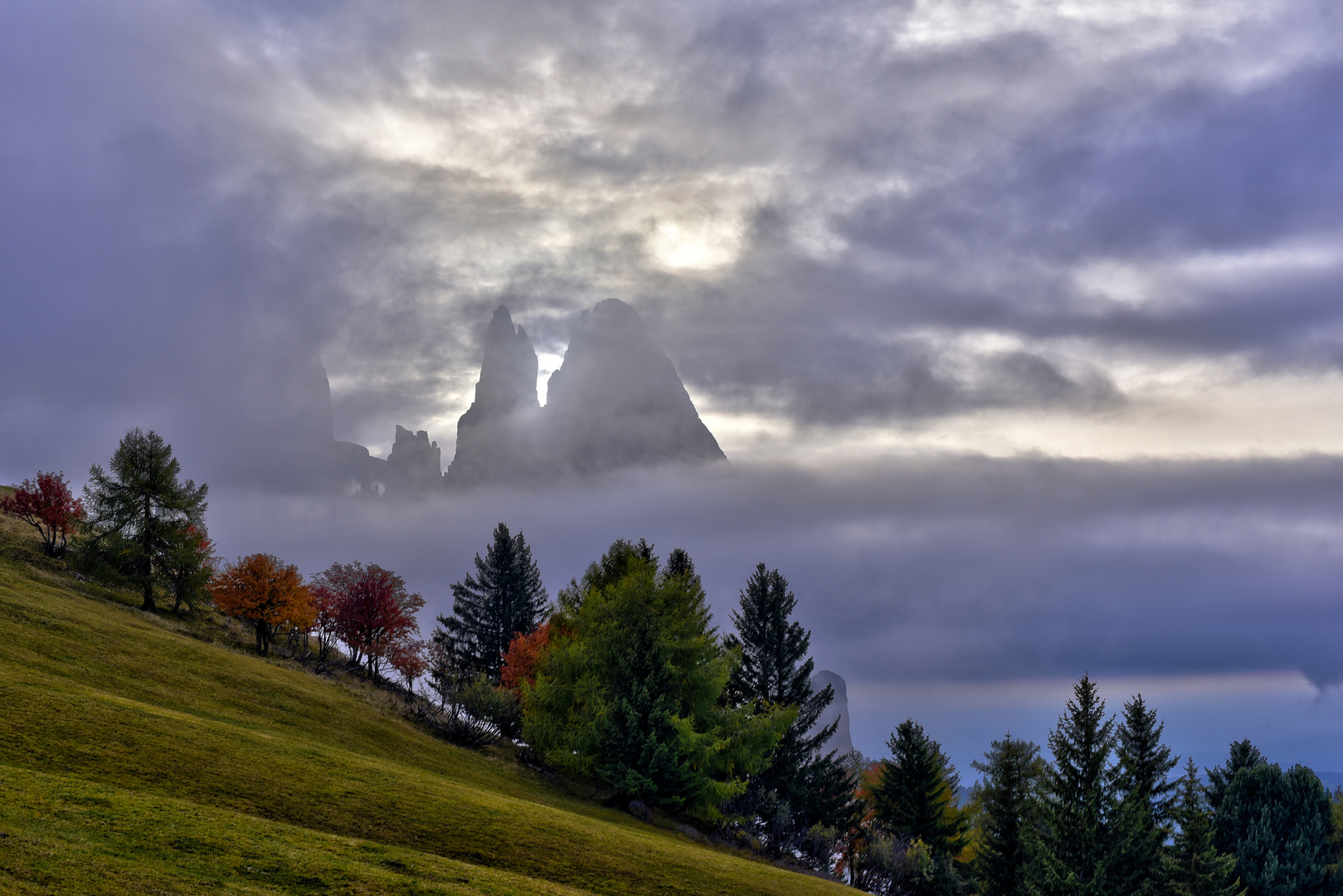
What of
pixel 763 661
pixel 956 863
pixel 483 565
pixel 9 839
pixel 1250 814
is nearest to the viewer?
pixel 9 839

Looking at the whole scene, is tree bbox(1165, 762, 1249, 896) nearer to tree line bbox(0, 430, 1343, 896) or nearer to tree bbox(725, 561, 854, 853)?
tree line bbox(0, 430, 1343, 896)

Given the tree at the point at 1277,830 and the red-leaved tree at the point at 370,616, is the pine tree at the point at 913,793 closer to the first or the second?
the tree at the point at 1277,830

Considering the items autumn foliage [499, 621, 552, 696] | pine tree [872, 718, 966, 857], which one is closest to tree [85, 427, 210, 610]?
autumn foliage [499, 621, 552, 696]

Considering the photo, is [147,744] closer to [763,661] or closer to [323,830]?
[323,830]

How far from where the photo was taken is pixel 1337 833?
58750 mm

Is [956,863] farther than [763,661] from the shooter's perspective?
No

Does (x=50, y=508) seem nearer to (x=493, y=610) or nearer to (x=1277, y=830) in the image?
(x=493, y=610)

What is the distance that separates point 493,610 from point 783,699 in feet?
133

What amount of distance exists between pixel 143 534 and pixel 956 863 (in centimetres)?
6922

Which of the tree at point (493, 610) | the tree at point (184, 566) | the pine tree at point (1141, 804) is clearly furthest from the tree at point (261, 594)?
the pine tree at point (1141, 804)

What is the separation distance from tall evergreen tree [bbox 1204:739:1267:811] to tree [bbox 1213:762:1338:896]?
2.29m

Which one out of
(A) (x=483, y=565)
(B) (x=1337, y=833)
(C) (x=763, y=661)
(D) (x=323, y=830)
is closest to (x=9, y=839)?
(D) (x=323, y=830)

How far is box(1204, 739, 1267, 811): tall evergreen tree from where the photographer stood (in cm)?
6006

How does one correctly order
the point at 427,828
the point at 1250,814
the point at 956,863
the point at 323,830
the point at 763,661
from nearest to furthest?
the point at 323,830, the point at 427,828, the point at 1250,814, the point at 956,863, the point at 763,661
